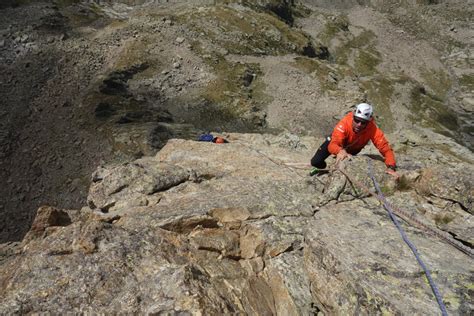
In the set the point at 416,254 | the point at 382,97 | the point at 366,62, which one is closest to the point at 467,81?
the point at 366,62

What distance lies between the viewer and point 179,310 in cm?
727

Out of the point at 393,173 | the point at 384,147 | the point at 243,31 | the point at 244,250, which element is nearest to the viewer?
the point at 244,250

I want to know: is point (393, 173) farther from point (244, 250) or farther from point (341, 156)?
point (244, 250)

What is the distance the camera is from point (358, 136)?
14.5 meters

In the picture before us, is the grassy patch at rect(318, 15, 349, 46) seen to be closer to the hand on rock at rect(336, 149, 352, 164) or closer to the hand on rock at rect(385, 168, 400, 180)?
the hand on rock at rect(336, 149, 352, 164)

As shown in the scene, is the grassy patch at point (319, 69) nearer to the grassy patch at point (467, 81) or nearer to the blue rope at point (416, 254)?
the grassy patch at point (467, 81)

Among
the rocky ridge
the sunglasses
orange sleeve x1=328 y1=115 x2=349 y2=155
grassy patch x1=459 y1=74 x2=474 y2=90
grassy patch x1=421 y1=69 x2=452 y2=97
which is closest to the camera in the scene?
the rocky ridge

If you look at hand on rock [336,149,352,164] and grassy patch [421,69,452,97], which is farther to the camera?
grassy patch [421,69,452,97]

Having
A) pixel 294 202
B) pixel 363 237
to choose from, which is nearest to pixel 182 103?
pixel 294 202

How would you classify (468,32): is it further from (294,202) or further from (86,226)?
(86,226)

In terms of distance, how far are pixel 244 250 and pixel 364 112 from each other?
285 inches

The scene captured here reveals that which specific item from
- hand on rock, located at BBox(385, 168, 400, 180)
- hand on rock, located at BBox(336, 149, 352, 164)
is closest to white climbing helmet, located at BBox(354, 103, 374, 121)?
hand on rock, located at BBox(336, 149, 352, 164)

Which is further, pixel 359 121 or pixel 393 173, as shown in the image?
pixel 359 121

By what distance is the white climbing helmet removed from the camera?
13195 mm
